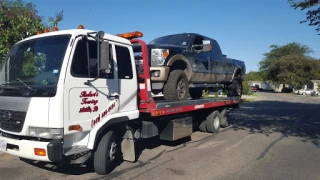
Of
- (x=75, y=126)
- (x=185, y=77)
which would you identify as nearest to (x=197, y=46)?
(x=185, y=77)

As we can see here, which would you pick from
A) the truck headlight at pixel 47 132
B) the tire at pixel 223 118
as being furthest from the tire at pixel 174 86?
the tire at pixel 223 118

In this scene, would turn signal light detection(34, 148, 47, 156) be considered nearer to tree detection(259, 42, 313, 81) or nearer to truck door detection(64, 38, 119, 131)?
truck door detection(64, 38, 119, 131)

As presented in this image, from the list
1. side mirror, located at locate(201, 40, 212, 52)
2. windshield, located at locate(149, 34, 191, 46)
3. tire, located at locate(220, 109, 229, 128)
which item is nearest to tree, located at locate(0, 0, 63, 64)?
windshield, located at locate(149, 34, 191, 46)

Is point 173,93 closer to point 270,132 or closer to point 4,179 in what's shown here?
point 4,179

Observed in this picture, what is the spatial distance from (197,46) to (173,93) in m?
2.01

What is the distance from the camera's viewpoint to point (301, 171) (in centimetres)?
593

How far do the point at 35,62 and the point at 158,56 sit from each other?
2.91 m

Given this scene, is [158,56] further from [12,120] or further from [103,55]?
[12,120]

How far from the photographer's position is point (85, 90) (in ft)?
15.8

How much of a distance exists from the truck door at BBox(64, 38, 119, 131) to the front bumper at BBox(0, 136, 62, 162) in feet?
1.28

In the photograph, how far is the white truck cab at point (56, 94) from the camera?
4352 mm

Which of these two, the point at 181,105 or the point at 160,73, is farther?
the point at 181,105

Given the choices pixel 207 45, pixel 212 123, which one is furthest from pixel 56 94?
pixel 212 123

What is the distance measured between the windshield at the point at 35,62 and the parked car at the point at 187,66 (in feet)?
8.20
